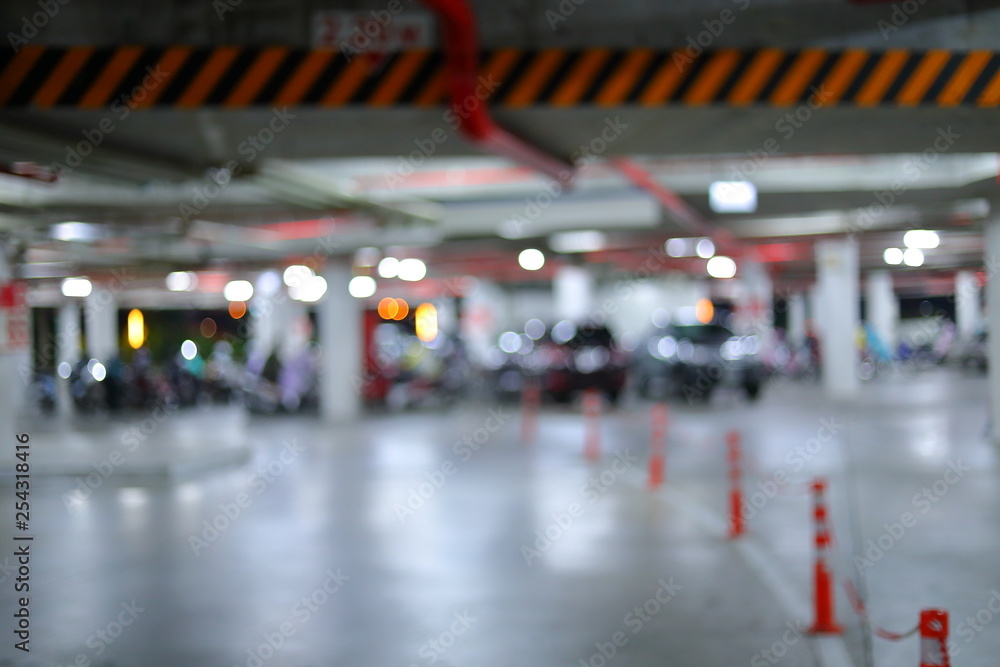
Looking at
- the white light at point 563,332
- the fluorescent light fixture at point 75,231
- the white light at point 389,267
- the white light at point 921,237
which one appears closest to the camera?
the fluorescent light fixture at point 75,231

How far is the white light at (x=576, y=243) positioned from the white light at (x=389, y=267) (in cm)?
528

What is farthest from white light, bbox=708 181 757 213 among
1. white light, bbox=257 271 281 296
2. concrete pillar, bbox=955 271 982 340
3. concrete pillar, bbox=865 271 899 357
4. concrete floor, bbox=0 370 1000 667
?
concrete pillar, bbox=955 271 982 340

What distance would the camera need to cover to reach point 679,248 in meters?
30.0

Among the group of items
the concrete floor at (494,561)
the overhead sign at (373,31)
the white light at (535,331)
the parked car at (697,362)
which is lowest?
the concrete floor at (494,561)

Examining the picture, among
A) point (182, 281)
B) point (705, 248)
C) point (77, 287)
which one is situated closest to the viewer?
point (705, 248)

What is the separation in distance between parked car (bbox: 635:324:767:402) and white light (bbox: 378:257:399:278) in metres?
8.93

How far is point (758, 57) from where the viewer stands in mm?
6277

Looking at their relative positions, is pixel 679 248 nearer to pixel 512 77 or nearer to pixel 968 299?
pixel 512 77

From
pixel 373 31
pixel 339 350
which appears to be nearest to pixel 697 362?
pixel 339 350

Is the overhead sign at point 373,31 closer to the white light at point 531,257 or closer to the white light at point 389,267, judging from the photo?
the white light at point 531,257

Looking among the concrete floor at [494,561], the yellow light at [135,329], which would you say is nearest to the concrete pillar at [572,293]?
the yellow light at [135,329]

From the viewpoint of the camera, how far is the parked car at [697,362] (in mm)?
24234

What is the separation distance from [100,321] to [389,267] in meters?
10.8

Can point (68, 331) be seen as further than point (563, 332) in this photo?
Yes
